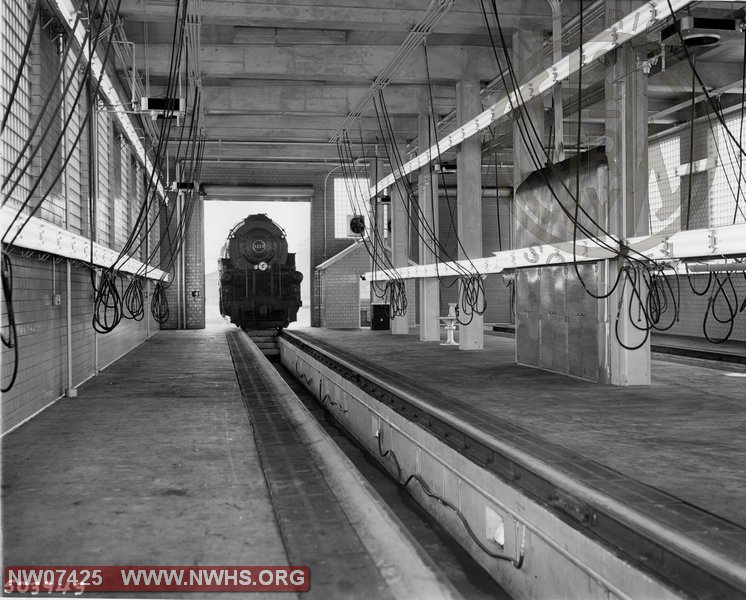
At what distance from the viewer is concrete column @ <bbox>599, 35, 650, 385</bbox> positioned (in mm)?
8836

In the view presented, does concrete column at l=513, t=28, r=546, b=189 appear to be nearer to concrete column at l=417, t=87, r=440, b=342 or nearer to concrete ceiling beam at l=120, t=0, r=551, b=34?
concrete ceiling beam at l=120, t=0, r=551, b=34

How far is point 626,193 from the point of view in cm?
884

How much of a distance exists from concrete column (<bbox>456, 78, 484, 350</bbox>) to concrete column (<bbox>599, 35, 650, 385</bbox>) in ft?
16.8

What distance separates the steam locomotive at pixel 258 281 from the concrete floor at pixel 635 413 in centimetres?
835

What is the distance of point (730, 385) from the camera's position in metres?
8.74

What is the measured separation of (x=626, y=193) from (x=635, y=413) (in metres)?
3.07

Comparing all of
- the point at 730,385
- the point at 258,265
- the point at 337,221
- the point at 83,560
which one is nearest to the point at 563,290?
the point at 730,385

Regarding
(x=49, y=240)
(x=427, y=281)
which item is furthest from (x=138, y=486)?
(x=427, y=281)

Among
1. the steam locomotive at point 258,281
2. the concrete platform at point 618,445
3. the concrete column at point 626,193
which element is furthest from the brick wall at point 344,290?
the concrete column at point 626,193

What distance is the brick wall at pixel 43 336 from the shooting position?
6340 millimetres

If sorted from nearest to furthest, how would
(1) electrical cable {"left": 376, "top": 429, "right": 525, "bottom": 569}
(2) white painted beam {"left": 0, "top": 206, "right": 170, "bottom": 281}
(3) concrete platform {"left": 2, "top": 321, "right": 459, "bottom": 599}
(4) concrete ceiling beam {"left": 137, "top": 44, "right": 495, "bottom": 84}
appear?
(3) concrete platform {"left": 2, "top": 321, "right": 459, "bottom": 599}, (1) electrical cable {"left": 376, "top": 429, "right": 525, "bottom": 569}, (2) white painted beam {"left": 0, "top": 206, "right": 170, "bottom": 281}, (4) concrete ceiling beam {"left": 137, "top": 44, "right": 495, "bottom": 84}

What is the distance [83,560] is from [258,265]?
1751cm

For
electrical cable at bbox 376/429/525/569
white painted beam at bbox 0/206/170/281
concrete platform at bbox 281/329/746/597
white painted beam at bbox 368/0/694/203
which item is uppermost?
white painted beam at bbox 368/0/694/203

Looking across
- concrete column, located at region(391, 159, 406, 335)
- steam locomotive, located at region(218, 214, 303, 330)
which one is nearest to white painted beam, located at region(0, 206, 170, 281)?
concrete column, located at region(391, 159, 406, 335)
